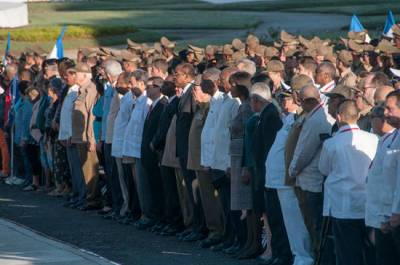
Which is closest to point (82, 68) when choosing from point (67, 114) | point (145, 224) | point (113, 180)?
point (67, 114)

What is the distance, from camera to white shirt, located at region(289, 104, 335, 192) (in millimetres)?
12648

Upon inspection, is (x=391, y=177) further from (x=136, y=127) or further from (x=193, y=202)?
(x=136, y=127)

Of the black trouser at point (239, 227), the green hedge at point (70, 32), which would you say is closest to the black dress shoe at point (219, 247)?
the black trouser at point (239, 227)

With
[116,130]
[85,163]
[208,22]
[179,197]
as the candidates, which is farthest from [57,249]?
[208,22]

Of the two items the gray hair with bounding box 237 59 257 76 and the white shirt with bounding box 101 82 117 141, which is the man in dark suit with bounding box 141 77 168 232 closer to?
the gray hair with bounding box 237 59 257 76

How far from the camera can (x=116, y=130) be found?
17562 mm

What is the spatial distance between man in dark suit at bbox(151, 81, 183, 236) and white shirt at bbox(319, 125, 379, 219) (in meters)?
4.70

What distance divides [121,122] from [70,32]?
29787mm

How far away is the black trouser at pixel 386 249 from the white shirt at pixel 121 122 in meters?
6.95

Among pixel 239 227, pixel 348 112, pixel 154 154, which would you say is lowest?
pixel 239 227

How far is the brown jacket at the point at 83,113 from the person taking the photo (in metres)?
19.1

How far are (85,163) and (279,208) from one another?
19.8 feet

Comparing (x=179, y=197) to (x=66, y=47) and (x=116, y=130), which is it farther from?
(x=66, y=47)

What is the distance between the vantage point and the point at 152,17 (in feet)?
189
